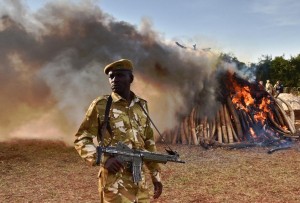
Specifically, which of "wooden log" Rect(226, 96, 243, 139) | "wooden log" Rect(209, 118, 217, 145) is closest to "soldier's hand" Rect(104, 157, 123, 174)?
"wooden log" Rect(209, 118, 217, 145)

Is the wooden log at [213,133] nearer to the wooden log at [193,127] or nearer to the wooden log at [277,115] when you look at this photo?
→ the wooden log at [193,127]

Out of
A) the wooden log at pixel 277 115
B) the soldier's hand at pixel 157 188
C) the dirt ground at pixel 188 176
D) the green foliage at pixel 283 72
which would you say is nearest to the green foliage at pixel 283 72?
the green foliage at pixel 283 72

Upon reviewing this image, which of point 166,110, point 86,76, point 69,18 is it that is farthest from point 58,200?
point 69,18

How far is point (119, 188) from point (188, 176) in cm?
499

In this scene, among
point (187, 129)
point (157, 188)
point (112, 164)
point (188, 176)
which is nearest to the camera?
point (112, 164)

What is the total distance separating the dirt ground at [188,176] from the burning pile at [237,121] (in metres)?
1.12

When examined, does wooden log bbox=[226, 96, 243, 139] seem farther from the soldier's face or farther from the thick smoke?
the soldier's face

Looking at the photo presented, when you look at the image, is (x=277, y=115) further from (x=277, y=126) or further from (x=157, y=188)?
(x=157, y=188)

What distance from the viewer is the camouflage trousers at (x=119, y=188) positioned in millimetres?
2883

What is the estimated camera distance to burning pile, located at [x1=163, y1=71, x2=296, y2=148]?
1181cm

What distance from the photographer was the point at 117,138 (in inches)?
117

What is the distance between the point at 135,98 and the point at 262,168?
19.7ft

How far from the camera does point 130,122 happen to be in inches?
120

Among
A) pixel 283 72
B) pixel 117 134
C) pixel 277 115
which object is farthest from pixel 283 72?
pixel 117 134
